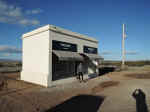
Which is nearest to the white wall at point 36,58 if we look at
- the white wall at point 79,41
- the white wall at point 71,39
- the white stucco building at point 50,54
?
the white stucco building at point 50,54

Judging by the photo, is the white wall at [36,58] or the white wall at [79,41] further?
the white wall at [79,41]

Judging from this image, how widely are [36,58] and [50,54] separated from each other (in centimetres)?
194

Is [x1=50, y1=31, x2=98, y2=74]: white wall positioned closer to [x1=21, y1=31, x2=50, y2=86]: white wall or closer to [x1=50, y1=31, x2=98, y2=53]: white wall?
[x1=50, y1=31, x2=98, y2=53]: white wall

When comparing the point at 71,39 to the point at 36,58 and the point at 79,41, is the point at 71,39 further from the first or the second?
the point at 36,58

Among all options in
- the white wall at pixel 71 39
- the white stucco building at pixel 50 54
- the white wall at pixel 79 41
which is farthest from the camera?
the white wall at pixel 79 41

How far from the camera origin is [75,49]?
35.9 feet

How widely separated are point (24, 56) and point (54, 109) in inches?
337

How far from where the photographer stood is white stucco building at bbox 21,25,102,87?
8422 millimetres

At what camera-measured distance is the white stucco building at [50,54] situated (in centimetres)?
842

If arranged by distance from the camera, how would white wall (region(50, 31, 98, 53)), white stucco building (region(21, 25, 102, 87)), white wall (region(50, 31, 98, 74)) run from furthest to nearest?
white wall (region(50, 31, 98, 74)) < white wall (region(50, 31, 98, 53)) < white stucco building (region(21, 25, 102, 87))

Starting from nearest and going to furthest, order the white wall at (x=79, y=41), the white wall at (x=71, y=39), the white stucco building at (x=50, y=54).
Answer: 1. the white stucco building at (x=50, y=54)
2. the white wall at (x=71, y=39)
3. the white wall at (x=79, y=41)

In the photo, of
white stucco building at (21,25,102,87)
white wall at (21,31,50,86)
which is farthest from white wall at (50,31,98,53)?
white wall at (21,31,50,86)

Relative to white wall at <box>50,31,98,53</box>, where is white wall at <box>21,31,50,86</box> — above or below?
below

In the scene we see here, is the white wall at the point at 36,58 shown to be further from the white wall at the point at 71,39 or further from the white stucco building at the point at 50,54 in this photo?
the white wall at the point at 71,39
